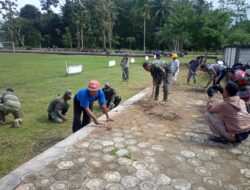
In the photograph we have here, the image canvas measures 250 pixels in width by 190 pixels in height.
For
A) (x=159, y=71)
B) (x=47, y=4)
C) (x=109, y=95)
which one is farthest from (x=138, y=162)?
(x=47, y=4)

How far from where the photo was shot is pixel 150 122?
5.71 m

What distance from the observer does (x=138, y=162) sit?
12.4 feet

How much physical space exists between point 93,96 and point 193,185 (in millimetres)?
2369

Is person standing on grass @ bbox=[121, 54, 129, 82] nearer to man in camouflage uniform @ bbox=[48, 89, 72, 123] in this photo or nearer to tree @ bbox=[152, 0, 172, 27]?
man in camouflage uniform @ bbox=[48, 89, 72, 123]

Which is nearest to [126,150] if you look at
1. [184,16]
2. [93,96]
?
[93,96]

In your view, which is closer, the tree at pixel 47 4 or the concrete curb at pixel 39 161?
the concrete curb at pixel 39 161

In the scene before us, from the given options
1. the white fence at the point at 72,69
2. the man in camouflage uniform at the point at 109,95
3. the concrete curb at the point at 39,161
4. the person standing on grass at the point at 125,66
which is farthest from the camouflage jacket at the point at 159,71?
the white fence at the point at 72,69

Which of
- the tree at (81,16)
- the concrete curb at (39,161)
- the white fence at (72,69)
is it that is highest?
the tree at (81,16)

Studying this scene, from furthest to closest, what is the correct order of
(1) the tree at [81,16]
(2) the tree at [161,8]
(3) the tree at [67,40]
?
(3) the tree at [67,40] < (2) the tree at [161,8] < (1) the tree at [81,16]

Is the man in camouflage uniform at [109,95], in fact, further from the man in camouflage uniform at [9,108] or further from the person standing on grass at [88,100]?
the man in camouflage uniform at [9,108]

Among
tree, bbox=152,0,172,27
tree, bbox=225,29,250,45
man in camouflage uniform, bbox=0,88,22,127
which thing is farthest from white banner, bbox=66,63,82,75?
tree, bbox=152,0,172,27

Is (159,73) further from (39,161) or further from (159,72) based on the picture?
(39,161)

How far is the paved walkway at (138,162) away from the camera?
3.23m

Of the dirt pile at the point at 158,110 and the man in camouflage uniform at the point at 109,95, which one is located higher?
the man in camouflage uniform at the point at 109,95
